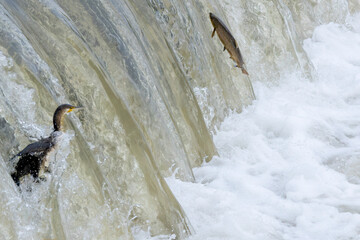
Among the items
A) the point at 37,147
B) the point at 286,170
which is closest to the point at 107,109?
the point at 37,147

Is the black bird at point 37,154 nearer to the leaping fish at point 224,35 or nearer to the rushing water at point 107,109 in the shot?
the rushing water at point 107,109

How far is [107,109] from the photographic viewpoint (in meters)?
4.10

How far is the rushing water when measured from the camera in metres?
3.33

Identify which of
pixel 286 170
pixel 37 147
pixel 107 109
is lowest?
pixel 286 170

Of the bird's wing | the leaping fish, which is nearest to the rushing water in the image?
the bird's wing

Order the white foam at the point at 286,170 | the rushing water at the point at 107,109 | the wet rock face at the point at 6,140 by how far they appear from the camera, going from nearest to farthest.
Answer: the wet rock face at the point at 6,140 → the rushing water at the point at 107,109 → the white foam at the point at 286,170

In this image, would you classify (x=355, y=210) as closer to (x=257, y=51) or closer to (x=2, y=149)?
(x=2, y=149)

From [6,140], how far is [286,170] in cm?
285

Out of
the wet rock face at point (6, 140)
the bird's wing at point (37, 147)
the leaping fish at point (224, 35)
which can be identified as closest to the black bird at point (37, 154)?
the bird's wing at point (37, 147)

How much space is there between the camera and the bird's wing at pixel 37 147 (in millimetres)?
3035

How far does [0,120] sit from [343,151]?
3.53 meters

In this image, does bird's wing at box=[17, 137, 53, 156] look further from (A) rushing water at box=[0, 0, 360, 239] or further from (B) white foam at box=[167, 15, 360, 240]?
(B) white foam at box=[167, 15, 360, 240]

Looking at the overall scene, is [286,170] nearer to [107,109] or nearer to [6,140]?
[107,109]

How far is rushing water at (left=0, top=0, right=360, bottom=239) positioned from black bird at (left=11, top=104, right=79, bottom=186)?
63 mm
